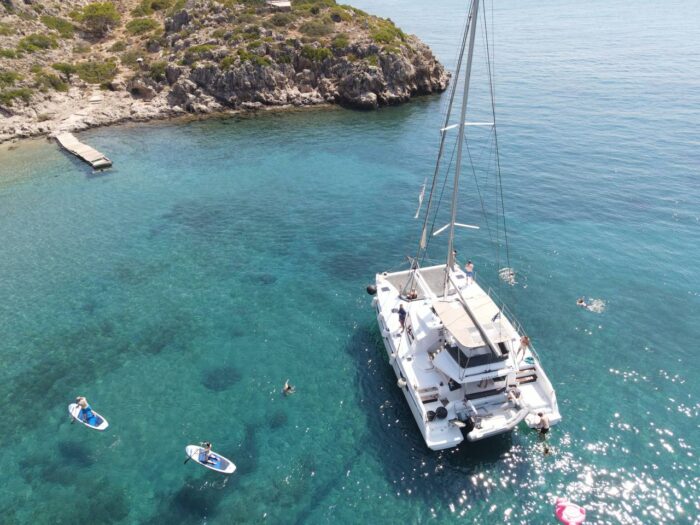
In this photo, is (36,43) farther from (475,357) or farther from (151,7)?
(475,357)

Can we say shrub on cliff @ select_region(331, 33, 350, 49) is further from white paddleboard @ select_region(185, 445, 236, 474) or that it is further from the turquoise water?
white paddleboard @ select_region(185, 445, 236, 474)

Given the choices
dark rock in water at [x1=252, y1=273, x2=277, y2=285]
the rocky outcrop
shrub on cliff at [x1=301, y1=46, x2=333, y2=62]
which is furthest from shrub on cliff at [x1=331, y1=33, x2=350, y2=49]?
dark rock in water at [x1=252, y1=273, x2=277, y2=285]

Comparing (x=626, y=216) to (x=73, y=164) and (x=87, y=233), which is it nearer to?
(x=87, y=233)

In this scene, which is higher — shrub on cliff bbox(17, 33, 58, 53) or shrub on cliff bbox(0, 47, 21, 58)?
shrub on cliff bbox(17, 33, 58, 53)

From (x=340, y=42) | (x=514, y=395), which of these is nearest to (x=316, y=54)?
(x=340, y=42)

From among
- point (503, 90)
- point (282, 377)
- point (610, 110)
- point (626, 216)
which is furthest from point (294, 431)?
point (503, 90)

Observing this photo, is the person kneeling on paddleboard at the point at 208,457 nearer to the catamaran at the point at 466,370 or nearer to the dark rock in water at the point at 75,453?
the dark rock in water at the point at 75,453

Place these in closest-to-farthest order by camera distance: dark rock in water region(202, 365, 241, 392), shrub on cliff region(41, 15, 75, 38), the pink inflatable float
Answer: the pink inflatable float
dark rock in water region(202, 365, 241, 392)
shrub on cliff region(41, 15, 75, 38)
